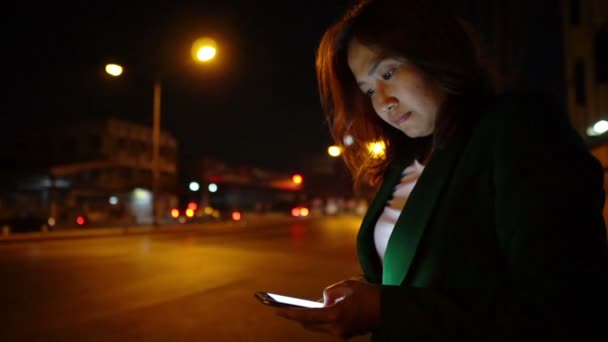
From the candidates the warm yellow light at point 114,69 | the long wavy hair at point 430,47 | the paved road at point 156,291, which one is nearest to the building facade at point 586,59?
the paved road at point 156,291

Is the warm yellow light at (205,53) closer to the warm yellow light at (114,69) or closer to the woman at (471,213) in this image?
the warm yellow light at (114,69)

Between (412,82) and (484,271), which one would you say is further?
(412,82)

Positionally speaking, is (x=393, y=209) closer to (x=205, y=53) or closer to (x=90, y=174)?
(x=205, y=53)

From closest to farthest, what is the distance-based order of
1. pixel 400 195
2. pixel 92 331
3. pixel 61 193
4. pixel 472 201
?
pixel 472 201 → pixel 400 195 → pixel 92 331 → pixel 61 193

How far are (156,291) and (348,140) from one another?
19.5 ft

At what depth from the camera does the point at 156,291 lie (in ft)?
23.0

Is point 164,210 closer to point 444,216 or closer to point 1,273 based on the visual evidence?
point 1,273

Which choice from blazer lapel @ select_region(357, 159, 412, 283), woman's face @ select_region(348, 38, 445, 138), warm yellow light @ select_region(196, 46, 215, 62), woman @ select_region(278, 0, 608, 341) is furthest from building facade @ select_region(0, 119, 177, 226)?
woman @ select_region(278, 0, 608, 341)

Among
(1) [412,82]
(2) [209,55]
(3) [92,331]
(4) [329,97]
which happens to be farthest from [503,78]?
(2) [209,55]

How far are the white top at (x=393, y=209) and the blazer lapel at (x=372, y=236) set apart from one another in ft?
0.05

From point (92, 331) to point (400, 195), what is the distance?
15.1ft

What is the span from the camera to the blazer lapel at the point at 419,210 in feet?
3.24

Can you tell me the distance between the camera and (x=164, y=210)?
38.7 m

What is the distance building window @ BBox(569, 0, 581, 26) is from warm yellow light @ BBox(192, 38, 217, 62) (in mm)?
14251
